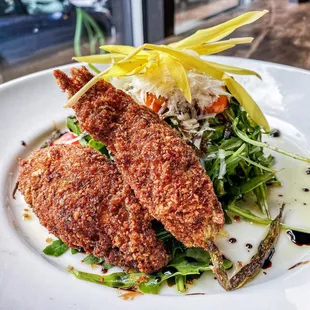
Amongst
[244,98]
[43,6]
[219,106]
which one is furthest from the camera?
[43,6]

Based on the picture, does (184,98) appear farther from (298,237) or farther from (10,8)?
(10,8)

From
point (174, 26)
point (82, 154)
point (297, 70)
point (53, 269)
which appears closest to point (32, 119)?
point (82, 154)

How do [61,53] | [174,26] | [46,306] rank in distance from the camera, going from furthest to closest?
[174,26], [61,53], [46,306]

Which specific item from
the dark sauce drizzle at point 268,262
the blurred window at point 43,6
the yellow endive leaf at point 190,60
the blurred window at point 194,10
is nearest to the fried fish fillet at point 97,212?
the dark sauce drizzle at point 268,262

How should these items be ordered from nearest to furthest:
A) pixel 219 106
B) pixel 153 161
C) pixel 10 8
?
pixel 153 161 → pixel 219 106 → pixel 10 8

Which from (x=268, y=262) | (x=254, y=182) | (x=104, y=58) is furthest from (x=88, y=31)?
(x=268, y=262)

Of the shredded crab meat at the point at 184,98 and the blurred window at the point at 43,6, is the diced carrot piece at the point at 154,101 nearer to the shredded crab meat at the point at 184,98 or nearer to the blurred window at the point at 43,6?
the shredded crab meat at the point at 184,98

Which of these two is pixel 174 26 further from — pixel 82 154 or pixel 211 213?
pixel 211 213
